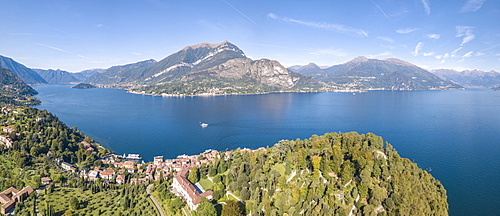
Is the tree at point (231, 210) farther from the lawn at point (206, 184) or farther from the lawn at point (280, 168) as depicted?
the lawn at point (280, 168)

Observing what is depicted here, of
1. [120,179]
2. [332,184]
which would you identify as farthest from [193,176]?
[332,184]

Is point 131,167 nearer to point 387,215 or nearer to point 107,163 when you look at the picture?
point 107,163

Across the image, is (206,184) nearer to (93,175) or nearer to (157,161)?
(157,161)

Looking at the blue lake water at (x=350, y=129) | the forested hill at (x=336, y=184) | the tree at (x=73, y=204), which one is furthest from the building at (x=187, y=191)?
the blue lake water at (x=350, y=129)

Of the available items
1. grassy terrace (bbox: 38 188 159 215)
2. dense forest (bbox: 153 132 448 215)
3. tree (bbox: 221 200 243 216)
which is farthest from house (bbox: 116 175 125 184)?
tree (bbox: 221 200 243 216)

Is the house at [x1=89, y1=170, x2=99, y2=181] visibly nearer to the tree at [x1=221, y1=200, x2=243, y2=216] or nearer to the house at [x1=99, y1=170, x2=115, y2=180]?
the house at [x1=99, y1=170, x2=115, y2=180]

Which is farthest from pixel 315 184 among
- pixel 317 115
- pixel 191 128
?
pixel 317 115
